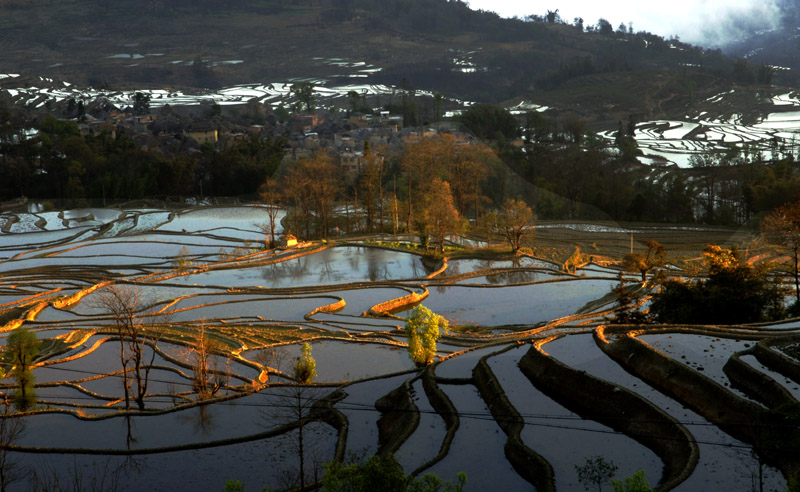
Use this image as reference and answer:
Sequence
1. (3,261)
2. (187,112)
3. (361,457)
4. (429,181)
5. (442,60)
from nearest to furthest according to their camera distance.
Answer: (361,457)
(3,261)
(429,181)
(187,112)
(442,60)

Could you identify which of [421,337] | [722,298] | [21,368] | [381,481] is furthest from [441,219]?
[381,481]

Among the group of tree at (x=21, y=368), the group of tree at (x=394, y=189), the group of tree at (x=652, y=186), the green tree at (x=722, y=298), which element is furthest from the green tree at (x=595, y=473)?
the group of tree at (x=652, y=186)

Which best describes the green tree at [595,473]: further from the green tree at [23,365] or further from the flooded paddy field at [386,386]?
the green tree at [23,365]

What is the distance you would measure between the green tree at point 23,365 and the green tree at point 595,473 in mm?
10919

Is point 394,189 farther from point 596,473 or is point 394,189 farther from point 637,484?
point 637,484

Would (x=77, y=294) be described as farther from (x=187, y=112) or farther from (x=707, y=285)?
(x=187, y=112)

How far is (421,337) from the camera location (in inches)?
688

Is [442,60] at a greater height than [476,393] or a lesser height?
greater

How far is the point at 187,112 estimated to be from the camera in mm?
119562

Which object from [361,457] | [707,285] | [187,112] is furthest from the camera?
[187,112]

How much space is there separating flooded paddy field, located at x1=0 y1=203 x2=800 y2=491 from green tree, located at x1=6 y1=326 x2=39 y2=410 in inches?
11.0

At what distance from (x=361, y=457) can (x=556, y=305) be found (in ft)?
44.6

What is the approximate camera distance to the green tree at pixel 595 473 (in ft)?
33.6

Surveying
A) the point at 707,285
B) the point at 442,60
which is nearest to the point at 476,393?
the point at 707,285
